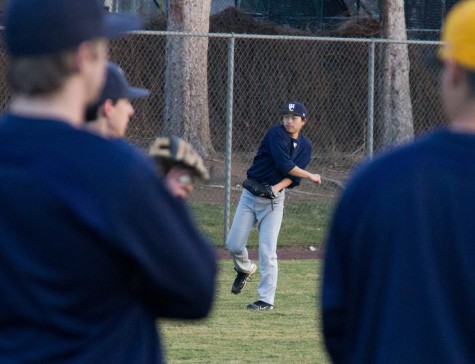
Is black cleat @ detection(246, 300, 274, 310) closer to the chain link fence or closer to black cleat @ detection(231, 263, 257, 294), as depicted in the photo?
black cleat @ detection(231, 263, 257, 294)

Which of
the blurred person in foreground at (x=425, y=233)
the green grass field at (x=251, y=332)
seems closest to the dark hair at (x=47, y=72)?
the blurred person in foreground at (x=425, y=233)

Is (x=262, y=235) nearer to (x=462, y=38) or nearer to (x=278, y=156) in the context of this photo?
(x=278, y=156)

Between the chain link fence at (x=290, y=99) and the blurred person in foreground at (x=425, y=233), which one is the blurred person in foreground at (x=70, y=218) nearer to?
the blurred person in foreground at (x=425, y=233)

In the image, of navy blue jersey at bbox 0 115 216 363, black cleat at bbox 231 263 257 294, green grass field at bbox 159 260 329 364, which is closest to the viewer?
navy blue jersey at bbox 0 115 216 363

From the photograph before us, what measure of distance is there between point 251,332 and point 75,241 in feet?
20.5

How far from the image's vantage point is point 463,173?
2646mm

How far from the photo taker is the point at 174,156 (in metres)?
2.97

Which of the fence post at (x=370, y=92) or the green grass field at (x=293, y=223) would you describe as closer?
the fence post at (x=370, y=92)

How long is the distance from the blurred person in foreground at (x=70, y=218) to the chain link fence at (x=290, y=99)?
13.0m

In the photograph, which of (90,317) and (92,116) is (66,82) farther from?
(92,116)

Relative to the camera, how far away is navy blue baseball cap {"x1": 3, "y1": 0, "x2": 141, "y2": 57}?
263 cm

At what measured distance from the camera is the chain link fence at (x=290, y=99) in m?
17.0

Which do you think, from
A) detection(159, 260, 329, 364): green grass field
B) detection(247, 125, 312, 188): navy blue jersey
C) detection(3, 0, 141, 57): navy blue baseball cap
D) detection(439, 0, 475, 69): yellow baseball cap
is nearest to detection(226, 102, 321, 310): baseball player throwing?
detection(247, 125, 312, 188): navy blue jersey

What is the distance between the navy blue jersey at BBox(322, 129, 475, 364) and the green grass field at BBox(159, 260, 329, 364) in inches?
151
